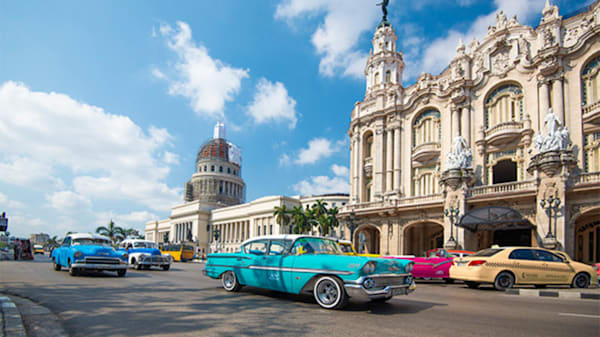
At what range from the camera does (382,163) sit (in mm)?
38094

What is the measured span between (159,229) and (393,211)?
9562 cm

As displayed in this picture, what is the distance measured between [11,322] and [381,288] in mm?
5858

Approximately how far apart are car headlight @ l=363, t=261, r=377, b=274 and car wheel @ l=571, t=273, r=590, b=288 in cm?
933

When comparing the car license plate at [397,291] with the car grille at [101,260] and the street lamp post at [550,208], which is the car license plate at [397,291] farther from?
the street lamp post at [550,208]

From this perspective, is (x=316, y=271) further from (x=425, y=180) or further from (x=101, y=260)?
(x=425, y=180)

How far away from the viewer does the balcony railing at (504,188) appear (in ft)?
85.8

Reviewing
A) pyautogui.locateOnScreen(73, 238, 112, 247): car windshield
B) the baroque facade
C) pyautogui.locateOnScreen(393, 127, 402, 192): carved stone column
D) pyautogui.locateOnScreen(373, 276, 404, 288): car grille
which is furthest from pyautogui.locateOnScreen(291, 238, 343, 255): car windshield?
pyautogui.locateOnScreen(393, 127, 402, 192): carved stone column

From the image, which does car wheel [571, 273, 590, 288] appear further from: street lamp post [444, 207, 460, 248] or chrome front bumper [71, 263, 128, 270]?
street lamp post [444, 207, 460, 248]

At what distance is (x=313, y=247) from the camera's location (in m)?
8.36

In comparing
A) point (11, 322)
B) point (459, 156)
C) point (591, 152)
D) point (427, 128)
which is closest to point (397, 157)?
point (427, 128)

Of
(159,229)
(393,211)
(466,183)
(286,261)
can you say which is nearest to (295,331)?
(286,261)

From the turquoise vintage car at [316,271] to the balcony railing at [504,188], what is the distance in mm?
21998

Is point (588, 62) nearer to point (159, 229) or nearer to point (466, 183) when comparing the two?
point (466, 183)

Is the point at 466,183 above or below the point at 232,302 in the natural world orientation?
above
